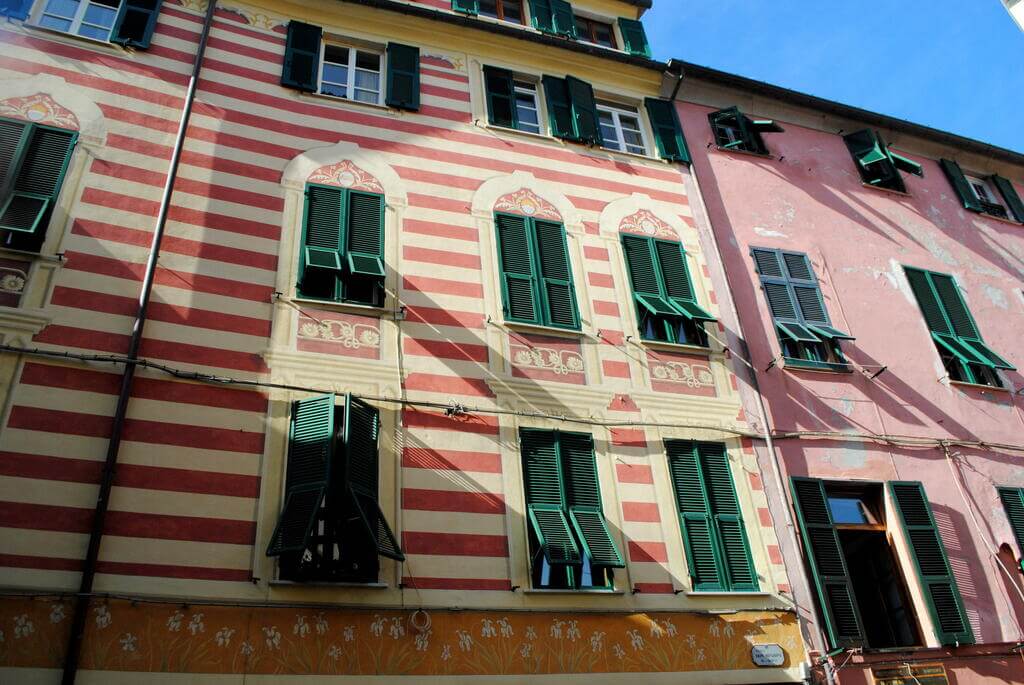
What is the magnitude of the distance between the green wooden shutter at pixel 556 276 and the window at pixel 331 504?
3.37 meters

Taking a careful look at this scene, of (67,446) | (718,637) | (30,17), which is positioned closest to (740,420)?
(718,637)

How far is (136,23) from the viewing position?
39.4 ft

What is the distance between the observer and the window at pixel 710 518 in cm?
970

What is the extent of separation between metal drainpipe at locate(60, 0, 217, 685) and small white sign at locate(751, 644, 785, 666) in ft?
23.0

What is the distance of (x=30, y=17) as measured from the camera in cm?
1148

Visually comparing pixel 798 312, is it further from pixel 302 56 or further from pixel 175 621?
pixel 175 621

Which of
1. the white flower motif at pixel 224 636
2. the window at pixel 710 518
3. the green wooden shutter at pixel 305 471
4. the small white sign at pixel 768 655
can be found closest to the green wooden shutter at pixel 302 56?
the green wooden shutter at pixel 305 471

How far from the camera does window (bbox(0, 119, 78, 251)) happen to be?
921 centimetres

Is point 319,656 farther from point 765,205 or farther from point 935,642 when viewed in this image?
point 765,205

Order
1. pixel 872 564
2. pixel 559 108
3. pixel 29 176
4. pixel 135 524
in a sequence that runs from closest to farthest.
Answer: pixel 135 524, pixel 29 176, pixel 872 564, pixel 559 108

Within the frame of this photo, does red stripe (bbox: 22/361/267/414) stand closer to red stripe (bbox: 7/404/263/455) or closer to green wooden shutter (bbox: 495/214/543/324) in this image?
red stripe (bbox: 7/404/263/455)

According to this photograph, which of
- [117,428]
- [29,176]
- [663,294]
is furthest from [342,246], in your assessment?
[663,294]

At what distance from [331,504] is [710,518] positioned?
Answer: 15.5 ft

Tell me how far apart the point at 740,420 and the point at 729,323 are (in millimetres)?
1691
